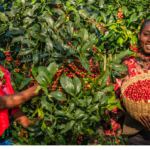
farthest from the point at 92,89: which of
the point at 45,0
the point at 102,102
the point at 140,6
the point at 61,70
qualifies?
the point at 140,6

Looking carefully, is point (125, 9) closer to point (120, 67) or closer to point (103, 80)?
point (120, 67)

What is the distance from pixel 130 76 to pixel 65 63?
89 centimetres

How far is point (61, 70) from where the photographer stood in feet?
4.00

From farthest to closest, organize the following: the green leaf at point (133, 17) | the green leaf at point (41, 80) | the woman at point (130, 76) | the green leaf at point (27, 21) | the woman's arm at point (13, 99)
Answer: the green leaf at point (133, 17) → the woman at point (130, 76) → the green leaf at point (27, 21) → the woman's arm at point (13, 99) → the green leaf at point (41, 80)

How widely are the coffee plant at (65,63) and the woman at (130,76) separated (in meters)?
0.10

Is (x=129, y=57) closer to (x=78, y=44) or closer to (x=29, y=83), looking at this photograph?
(x=78, y=44)

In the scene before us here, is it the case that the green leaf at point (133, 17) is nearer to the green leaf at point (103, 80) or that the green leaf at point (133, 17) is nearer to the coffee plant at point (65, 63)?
the coffee plant at point (65, 63)

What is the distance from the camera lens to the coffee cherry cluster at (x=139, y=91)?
1503 millimetres

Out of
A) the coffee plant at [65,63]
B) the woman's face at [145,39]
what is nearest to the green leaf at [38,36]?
the coffee plant at [65,63]

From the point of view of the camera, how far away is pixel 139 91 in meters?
1.54

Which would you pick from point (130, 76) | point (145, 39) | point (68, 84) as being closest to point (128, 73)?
point (130, 76)

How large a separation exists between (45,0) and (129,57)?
3.18 feet

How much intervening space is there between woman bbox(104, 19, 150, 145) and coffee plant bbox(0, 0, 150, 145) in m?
0.10

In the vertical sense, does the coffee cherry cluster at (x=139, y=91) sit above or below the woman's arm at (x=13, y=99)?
below
